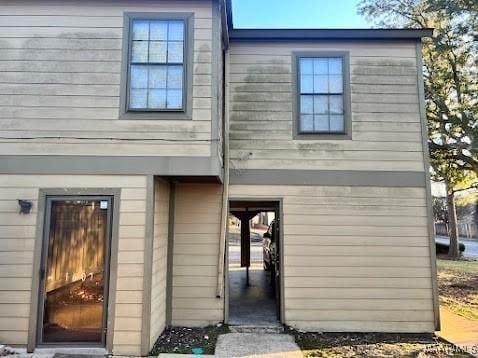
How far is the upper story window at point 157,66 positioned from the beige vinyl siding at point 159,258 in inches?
40.4

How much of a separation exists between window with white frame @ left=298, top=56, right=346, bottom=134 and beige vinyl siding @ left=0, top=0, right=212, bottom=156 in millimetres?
1989

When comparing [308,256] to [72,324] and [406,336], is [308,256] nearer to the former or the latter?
[406,336]

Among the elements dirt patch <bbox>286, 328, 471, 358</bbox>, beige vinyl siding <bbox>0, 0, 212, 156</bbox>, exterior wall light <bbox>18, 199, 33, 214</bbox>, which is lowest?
dirt patch <bbox>286, 328, 471, 358</bbox>

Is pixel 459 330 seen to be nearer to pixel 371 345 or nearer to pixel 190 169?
pixel 371 345

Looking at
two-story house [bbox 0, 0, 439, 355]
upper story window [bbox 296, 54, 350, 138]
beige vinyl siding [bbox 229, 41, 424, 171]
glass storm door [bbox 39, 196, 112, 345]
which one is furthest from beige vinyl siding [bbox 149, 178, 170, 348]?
upper story window [bbox 296, 54, 350, 138]

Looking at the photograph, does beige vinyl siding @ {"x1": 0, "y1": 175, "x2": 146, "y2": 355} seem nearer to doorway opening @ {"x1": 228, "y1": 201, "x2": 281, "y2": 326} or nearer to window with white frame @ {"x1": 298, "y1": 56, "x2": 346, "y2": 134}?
doorway opening @ {"x1": 228, "y1": 201, "x2": 281, "y2": 326}

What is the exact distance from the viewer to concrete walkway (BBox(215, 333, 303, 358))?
14.9 feet

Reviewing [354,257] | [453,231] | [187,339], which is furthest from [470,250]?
[187,339]

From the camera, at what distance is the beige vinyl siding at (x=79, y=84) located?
190 inches

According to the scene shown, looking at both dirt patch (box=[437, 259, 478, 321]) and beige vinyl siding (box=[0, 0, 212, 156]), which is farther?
dirt patch (box=[437, 259, 478, 321])

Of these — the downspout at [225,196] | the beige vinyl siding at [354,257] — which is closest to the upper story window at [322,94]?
the beige vinyl siding at [354,257]

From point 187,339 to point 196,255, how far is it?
4.13 feet

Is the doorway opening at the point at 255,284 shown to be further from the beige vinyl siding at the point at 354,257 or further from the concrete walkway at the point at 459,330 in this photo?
the concrete walkway at the point at 459,330

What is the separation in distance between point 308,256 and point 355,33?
3923 millimetres
